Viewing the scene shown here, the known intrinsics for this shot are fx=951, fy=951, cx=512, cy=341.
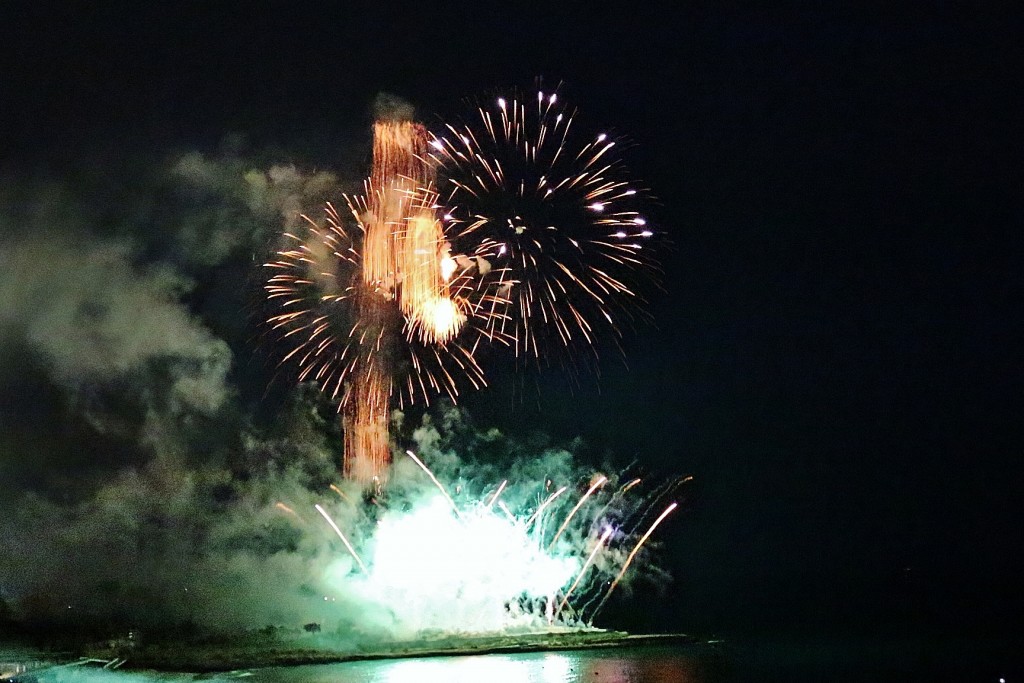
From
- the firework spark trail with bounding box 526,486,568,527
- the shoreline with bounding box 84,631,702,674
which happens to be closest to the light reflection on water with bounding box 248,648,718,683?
the shoreline with bounding box 84,631,702,674

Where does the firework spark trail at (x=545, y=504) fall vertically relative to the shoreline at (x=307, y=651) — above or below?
above

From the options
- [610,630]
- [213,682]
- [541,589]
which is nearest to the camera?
[213,682]

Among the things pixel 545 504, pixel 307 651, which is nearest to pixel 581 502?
pixel 545 504

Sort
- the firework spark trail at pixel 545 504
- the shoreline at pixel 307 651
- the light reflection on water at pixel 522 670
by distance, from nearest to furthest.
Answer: the light reflection on water at pixel 522 670 → the shoreline at pixel 307 651 → the firework spark trail at pixel 545 504

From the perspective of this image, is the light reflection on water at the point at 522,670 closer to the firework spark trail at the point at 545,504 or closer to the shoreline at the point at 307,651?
the shoreline at the point at 307,651

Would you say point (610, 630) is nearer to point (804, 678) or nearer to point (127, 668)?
point (804, 678)

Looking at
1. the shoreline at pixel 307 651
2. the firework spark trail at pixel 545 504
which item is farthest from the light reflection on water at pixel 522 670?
the firework spark trail at pixel 545 504

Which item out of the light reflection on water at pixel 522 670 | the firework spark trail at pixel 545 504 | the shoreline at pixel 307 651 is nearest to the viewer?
the light reflection on water at pixel 522 670

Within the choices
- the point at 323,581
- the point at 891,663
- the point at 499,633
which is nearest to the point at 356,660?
the point at 323,581

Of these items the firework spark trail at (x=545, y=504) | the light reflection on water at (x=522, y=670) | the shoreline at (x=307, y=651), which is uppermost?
the firework spark trail at (x=545, y=504)
